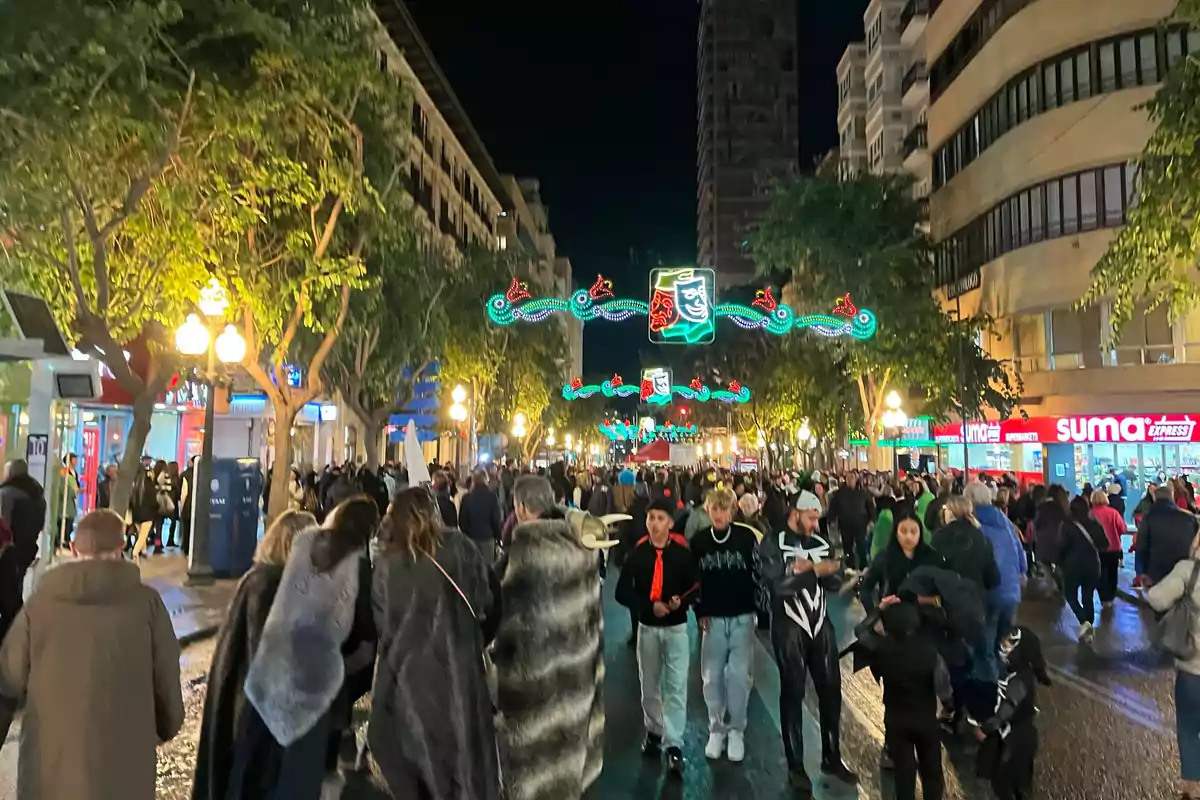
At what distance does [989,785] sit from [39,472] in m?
10.4

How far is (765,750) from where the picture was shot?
7.05 metres

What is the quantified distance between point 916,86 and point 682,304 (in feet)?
99.6

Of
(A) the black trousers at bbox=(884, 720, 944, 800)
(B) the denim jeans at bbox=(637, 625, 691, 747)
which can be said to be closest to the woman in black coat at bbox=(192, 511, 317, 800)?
(B) the denim jeans at bbox=(637, 625, 691, 747)

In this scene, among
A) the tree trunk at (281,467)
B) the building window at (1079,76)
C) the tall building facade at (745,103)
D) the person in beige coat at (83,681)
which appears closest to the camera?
the person in beige coat at (83,681)

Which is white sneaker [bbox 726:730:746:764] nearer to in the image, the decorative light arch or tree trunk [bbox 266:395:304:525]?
tree trunk [bbox 266:395:304:525]

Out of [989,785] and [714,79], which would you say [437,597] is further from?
[714,79]

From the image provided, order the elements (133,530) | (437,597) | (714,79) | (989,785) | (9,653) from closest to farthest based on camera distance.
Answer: (9,653)
(437,597)
(989,785)
(133,530)
(714,79)

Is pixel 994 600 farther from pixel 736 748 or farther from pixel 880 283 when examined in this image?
pixel 880 283

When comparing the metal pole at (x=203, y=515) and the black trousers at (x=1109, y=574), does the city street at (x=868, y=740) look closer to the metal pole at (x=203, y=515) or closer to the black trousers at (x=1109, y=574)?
the black trousers at (x=1109, y=574)

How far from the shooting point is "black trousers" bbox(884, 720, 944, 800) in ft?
17.5

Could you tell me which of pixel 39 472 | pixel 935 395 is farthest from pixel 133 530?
pixel 935 395

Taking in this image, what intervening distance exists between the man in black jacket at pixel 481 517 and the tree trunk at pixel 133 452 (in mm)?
4332

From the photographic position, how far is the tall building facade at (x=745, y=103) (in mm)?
149750

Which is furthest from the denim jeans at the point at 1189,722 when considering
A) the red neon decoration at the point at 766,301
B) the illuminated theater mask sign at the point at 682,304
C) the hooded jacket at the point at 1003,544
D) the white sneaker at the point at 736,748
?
the red neon decoration at the point at 766,301
